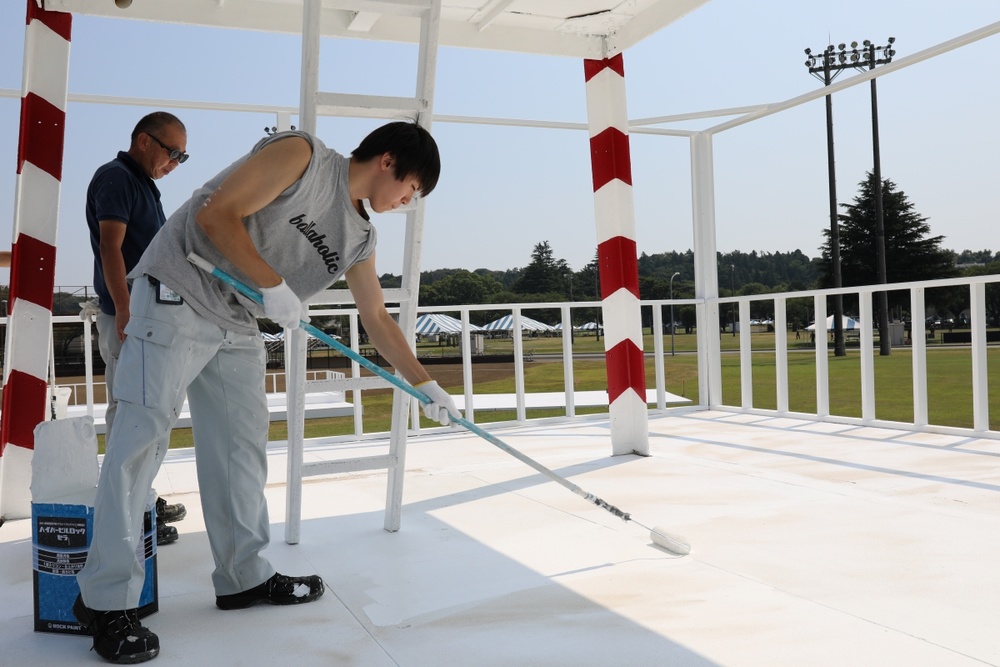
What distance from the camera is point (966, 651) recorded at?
133 centimetres

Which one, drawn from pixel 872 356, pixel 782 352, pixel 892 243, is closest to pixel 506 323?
pixel 892 243

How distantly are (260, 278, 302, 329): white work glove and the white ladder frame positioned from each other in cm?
48

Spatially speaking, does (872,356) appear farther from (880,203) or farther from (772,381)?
(772,381)

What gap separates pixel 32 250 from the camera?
2.68 meters

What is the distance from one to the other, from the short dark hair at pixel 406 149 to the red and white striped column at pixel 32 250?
1.67 m

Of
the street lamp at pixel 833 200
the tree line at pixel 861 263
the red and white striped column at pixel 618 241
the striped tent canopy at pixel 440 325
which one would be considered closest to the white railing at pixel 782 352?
the red and white striped column at pixel 618 241

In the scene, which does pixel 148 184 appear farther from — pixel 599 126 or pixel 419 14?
Answer: pixel 599 126

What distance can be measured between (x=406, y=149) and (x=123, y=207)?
974 mm

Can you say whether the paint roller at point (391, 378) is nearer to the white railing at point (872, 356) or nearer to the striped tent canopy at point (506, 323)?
the white railing at point (872, 356)

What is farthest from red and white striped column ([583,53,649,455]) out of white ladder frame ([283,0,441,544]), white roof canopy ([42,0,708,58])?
white ladder frame ([283,0,441,544])

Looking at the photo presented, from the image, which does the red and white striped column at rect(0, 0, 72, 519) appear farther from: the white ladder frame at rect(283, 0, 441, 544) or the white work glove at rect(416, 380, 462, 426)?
the white work glove at rect(416, 380, 462, 426)

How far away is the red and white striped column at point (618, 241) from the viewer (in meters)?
3.56

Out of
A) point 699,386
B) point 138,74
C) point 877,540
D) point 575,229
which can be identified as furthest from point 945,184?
point 877,540

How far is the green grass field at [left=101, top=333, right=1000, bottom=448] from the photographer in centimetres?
2117
